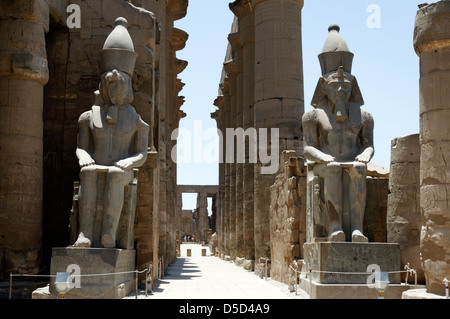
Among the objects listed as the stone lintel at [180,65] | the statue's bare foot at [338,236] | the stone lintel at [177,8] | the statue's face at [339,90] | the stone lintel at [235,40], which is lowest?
the statue's bare foot at [338,236]

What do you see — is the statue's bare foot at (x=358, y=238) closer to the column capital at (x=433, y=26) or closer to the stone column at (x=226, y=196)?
the column capital at (x=433, y=26)

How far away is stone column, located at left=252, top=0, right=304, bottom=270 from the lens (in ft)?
49.7

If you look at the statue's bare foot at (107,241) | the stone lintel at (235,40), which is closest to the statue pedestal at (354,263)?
the statue's bare foot at (107,241)

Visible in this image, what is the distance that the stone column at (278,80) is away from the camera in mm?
15141

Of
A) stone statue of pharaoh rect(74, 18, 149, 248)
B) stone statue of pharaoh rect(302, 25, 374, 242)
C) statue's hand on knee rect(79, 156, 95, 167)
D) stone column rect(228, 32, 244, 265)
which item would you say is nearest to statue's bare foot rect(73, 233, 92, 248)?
stone statue of pharaoh rect(74, 18, 149, 248)

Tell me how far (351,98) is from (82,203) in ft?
13.5

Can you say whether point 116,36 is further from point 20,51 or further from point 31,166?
point 31,166

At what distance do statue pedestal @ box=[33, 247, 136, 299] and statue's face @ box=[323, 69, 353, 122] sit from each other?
3.67 metres

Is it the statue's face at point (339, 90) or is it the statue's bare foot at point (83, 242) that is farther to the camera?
the statue's face at point (339, 90)

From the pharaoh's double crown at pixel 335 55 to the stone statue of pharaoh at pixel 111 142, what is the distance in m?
2.84

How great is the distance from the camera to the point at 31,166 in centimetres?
909

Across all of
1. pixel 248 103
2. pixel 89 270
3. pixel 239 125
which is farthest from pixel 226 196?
pixel 89 270

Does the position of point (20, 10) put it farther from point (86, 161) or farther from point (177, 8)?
point (177, 8)

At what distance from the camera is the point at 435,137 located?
257 inches
